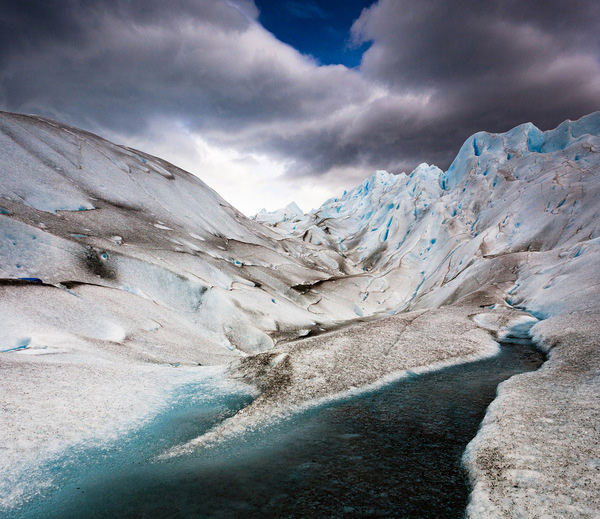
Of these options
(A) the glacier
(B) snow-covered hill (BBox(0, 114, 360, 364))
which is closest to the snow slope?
(A) the glacier

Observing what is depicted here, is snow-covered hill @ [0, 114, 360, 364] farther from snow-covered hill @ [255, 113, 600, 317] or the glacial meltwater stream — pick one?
snow-covered hill @ [255, 113, 600, 317]

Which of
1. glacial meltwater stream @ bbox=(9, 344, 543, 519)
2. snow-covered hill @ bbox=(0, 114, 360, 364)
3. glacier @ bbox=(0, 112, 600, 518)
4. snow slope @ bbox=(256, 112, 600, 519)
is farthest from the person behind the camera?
snow-covered hill @ bbox=(0, 114, 360, 364)

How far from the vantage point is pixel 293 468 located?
7344 mm

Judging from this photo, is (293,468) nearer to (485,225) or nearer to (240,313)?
(240,313)

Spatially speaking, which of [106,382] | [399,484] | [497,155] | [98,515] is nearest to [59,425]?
[106,382]

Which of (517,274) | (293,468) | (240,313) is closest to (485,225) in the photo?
(517,274)

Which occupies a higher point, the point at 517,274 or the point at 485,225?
the point at 485,225

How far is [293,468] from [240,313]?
20788mm

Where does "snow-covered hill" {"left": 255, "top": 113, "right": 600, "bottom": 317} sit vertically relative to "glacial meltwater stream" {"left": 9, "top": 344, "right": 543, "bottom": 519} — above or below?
above

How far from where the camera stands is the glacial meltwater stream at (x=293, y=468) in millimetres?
6062

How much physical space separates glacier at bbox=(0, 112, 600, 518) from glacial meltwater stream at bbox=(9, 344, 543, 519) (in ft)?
2.04

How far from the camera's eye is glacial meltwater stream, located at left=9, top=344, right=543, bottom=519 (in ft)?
19.9

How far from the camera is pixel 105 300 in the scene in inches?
730

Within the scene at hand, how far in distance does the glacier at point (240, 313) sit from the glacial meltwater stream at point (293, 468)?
62cm
